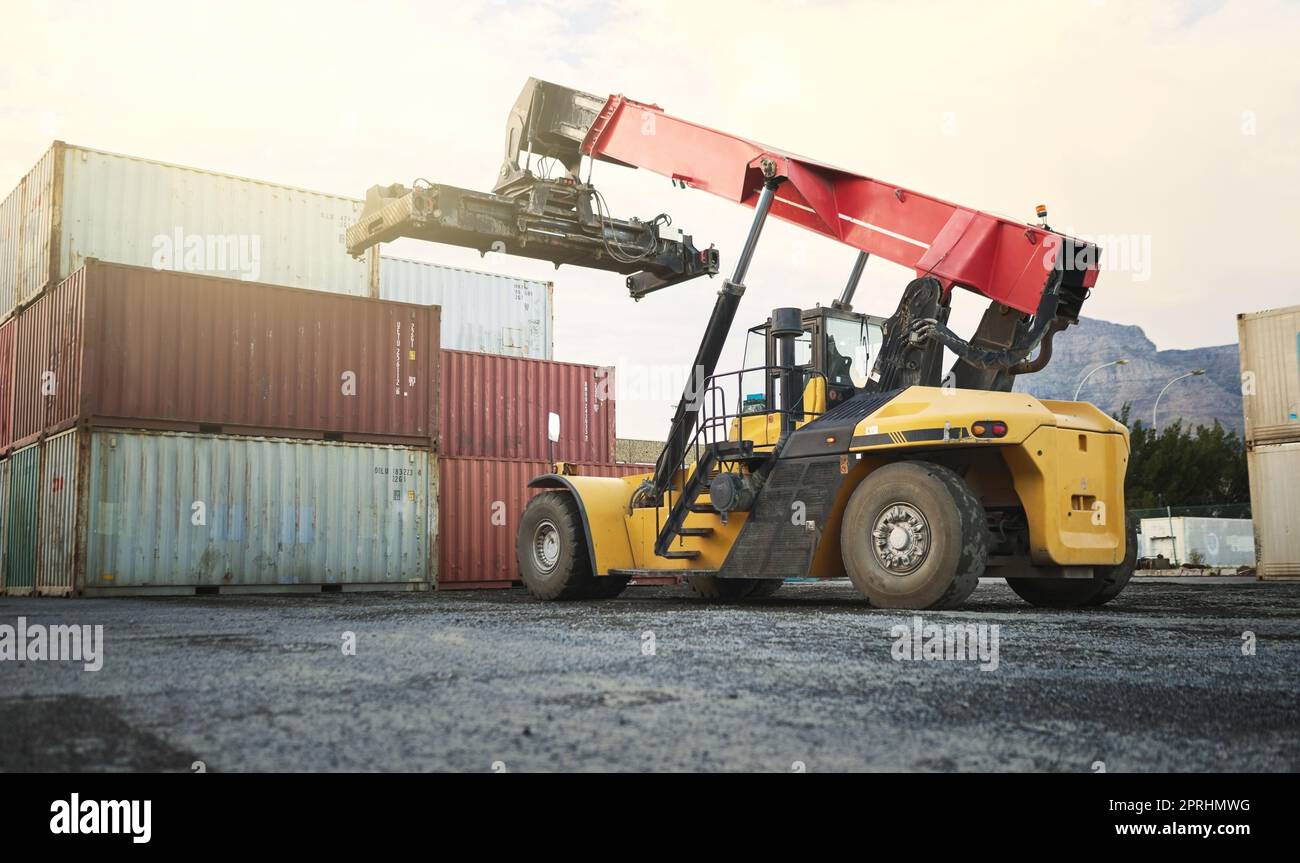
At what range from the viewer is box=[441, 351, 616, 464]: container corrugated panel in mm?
19578

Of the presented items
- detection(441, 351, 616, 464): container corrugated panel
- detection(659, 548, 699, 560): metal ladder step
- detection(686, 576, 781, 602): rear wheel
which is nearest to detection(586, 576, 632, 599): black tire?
detection(686, 576, 781, 602): rear wheel

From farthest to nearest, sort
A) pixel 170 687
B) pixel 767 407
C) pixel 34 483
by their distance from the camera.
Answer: pixel 34 483 < pixel 767 407 < pixel 170 687

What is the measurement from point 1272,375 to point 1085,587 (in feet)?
37.7

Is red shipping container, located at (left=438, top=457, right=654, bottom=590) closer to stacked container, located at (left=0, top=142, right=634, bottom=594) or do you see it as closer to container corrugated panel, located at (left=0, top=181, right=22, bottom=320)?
stacked container, located at (left=0, top=142, right=634, bottom=594)

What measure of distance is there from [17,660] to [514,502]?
46.6 feet

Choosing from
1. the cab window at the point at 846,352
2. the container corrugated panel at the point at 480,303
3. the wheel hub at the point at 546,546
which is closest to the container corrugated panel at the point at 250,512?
the wheel hub at the point at 546,546

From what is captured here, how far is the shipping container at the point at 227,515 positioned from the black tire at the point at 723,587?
6943 millimetres

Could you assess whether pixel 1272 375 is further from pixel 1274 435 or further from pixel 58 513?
pixel 58 513

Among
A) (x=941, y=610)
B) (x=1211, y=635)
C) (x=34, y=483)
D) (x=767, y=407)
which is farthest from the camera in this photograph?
(x=34, y=483)

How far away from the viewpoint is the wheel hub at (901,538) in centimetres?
840
